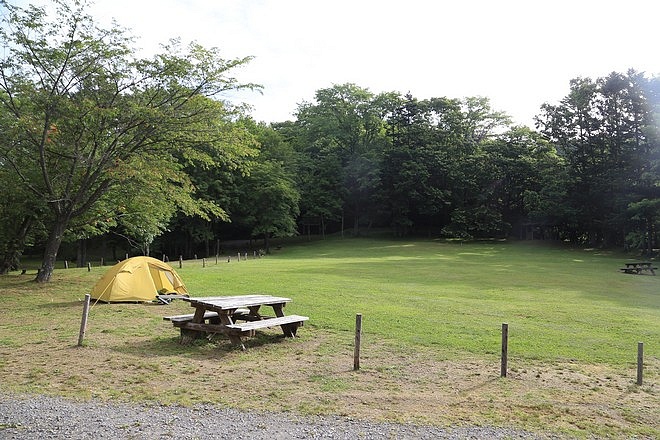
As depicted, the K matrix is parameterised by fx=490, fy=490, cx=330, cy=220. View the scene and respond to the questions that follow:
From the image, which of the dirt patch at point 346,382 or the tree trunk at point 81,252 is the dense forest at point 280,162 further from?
the dirt patch at point 346,382

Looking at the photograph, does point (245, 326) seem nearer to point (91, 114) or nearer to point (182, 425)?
point (182, 425)

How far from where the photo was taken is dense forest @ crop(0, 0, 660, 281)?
17484 millimetres

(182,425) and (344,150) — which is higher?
(344,150)

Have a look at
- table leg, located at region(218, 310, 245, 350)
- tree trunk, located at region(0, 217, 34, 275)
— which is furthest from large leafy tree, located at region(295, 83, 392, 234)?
table leg, located at region(218, 310, 245, 350)

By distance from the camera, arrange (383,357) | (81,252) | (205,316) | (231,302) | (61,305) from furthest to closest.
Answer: (81,252) < (61,305) < (205,316) < (231,302) < (383,357)

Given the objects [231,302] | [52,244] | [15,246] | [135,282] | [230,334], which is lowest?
[230,334]

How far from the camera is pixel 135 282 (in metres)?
15.3

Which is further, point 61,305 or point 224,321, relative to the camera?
point 61,305

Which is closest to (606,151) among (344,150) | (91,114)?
(344,150)

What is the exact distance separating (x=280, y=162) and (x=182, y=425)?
4466 centimetres

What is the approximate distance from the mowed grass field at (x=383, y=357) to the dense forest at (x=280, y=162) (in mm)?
4215

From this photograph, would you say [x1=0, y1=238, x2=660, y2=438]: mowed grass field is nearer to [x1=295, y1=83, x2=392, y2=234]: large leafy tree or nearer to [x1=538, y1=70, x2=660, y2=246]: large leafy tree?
[x1=538, y1=70, x2=660, y2=246]: large leafy tree

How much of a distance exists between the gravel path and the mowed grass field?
33 centimetres

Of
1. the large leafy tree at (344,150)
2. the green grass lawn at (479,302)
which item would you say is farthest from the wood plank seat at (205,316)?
the large leafy tree at (344,150)
